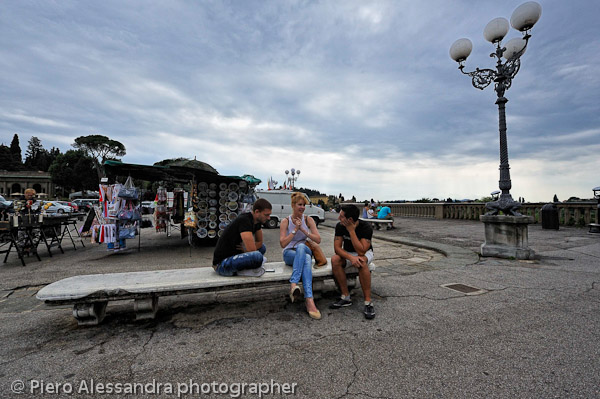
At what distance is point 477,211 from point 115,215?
18.6 metres

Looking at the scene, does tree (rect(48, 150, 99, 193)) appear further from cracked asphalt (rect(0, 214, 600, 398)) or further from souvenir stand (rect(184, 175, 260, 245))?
cracked asphalt (rect(0, 214, 600, 398))

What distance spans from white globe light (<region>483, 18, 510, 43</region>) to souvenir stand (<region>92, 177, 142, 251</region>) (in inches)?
414

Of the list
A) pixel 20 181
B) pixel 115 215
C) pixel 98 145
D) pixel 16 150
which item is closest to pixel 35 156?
pixel 16 150

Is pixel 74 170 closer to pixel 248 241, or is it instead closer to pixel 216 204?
pixel 216 204

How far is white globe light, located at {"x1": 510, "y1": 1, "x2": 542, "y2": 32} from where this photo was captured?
233 inches

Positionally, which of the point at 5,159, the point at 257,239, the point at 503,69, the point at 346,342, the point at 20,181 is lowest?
the point at 346,342

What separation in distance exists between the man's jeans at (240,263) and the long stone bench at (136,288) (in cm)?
10

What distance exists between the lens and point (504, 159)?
6.85 meters

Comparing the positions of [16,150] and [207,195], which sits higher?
[16,150]

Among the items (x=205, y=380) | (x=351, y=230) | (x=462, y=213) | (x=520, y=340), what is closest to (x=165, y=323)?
(x=205, y=380)

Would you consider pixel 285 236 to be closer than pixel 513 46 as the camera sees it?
Yes

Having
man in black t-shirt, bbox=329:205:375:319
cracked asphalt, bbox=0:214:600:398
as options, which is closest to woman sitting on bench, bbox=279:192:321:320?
man in black t-shirt, bbox=329:205:375:319

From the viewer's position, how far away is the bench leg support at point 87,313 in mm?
3018

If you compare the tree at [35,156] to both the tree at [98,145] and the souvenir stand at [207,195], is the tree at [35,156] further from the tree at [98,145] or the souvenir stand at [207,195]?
the souvenir stand at [207,195]
